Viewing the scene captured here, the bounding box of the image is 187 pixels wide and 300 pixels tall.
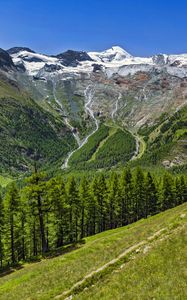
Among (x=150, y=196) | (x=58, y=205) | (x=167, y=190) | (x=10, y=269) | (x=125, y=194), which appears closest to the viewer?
(x=10, y=269)

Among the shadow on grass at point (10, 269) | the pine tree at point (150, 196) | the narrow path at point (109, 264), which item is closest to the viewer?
the narrow path at point (109, 264)

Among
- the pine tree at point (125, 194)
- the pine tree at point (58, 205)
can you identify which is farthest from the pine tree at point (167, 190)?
the pine tree at point (58, 205)

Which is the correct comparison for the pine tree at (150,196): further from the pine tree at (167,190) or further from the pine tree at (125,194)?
the pine tree at (125,194)

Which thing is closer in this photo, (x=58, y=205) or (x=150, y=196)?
(x=58, y=205)

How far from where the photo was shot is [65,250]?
62.3 m

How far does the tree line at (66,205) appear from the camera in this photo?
64.5 m

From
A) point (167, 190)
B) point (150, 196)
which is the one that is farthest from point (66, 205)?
point (167, 190)

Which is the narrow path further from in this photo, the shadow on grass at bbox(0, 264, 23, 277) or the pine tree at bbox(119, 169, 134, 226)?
the pine tree at bbox(119, 169, 134, 226)

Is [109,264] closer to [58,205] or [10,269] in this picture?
[10,269]

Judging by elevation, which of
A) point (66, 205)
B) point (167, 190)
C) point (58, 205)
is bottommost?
point (167, 190)

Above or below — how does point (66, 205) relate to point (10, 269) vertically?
above

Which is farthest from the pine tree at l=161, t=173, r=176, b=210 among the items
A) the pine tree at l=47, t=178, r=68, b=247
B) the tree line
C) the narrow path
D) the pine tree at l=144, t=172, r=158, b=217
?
the narrow path

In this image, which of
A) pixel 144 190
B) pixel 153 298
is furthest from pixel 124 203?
pixel 153 298

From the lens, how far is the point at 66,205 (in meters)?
74.9
